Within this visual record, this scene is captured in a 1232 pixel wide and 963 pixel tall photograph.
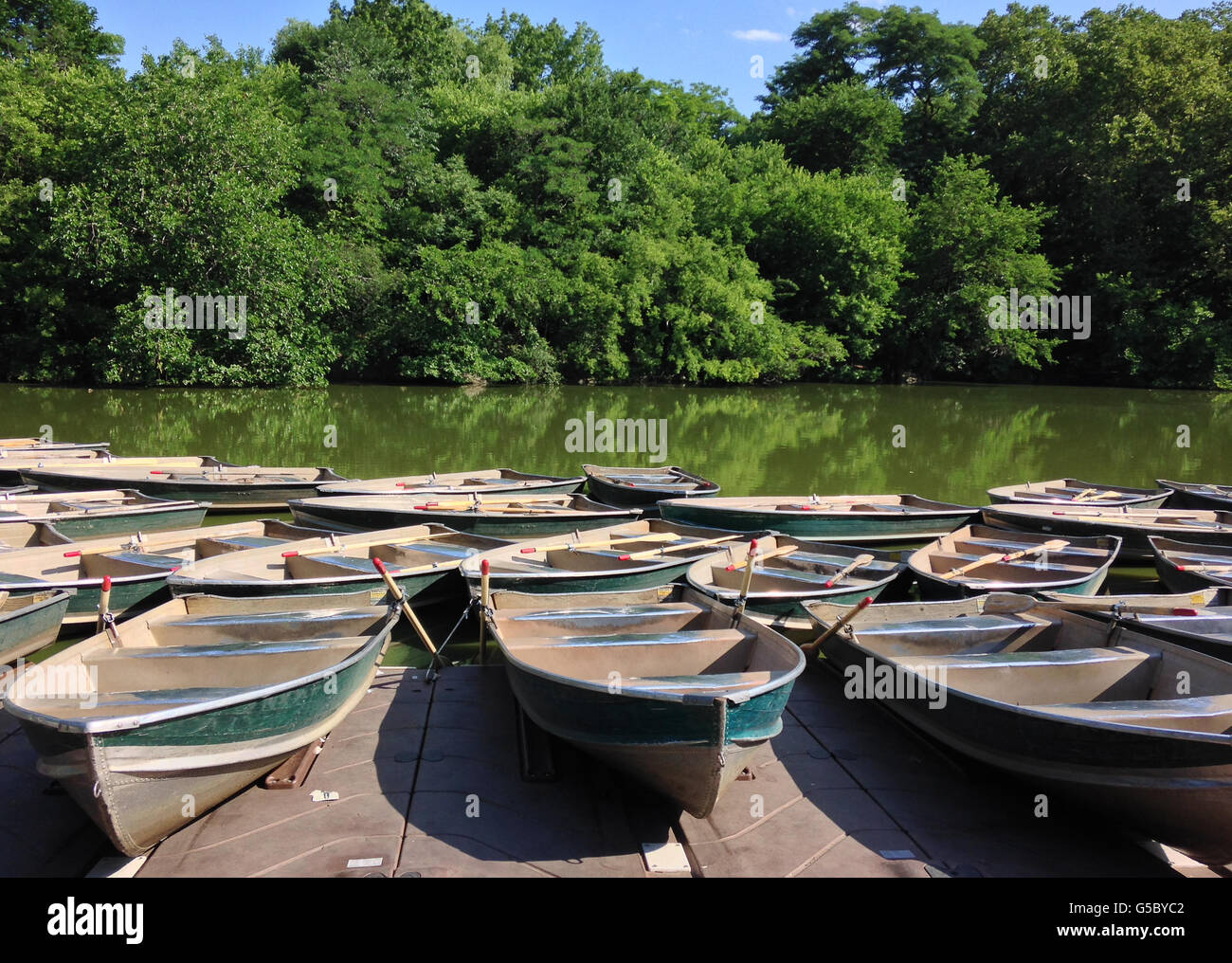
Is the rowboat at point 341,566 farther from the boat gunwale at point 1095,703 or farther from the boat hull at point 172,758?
the boat gunwale at point 1095,703

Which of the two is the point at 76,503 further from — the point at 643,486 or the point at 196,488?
the point at 643,486

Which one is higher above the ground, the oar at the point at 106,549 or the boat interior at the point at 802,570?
the oar at the point at 106,549

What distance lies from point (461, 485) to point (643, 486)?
264cm

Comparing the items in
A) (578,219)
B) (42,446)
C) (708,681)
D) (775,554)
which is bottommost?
(708,681)

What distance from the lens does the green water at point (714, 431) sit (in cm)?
1745

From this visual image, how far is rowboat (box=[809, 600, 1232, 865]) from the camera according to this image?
13.7ft

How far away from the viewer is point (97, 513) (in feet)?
31.7

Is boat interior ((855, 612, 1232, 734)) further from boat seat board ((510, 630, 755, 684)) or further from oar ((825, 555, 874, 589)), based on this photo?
oar ((825, 555, 874, 589))

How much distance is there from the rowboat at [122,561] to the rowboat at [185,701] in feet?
5.30

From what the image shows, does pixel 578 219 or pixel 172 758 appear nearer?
pixel 172 758

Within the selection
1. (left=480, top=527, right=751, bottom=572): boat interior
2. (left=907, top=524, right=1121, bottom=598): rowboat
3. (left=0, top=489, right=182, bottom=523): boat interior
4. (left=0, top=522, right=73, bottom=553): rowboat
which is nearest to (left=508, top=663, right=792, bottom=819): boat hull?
(left=480, top=527, right=751, bottom=572): boat interior

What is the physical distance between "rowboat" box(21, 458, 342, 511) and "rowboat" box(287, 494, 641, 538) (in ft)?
6.15

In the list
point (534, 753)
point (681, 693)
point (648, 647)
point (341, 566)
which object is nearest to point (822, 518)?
point (648, 647)

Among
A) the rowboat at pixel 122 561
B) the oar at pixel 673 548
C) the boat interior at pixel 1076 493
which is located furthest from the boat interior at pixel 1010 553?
the rowboat at pixel 122 561
